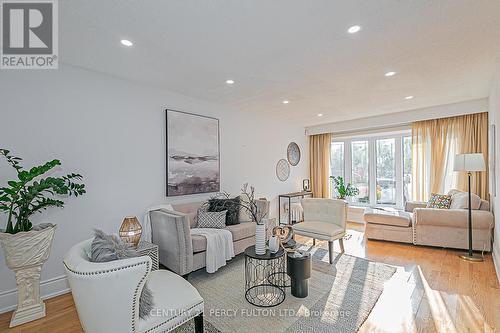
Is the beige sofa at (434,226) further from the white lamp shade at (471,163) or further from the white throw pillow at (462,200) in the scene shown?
the white lamp shade at (471,163)

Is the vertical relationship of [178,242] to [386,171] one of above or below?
below

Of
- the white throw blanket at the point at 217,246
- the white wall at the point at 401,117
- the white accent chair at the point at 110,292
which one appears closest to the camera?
the white accent chair at the point at 110,292

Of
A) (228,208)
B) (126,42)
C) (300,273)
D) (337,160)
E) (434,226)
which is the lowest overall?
(300,273)

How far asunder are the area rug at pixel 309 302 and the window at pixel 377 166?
2.97 meters

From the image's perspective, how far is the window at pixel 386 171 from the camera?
5594mm

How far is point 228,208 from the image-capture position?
3.70 m

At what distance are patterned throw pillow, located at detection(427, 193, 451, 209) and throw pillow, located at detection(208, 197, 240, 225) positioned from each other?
357 cm

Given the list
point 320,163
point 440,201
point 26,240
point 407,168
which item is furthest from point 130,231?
point 407,168

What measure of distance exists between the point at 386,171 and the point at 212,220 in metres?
4.52

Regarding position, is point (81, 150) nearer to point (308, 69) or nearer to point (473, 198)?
point (308, 69)

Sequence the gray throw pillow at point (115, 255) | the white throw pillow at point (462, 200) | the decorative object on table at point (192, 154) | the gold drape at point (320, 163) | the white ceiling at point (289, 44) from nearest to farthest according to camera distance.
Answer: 1. the gray throw pillow at point (115, 255)
2. the white ceiling at point (289, 44)
3. the decorative object on table at point (192, 154)
4. the white throw pillow at point (462, 200)
5. the gold drape at point (320, 163)

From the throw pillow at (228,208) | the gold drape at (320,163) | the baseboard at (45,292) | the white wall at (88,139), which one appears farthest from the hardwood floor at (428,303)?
the gold drape at (320,163)

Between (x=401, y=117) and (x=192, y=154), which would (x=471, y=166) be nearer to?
(x=401, y=117)

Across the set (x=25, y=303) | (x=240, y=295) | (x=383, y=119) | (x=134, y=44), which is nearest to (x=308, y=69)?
(x=134, y=44)
